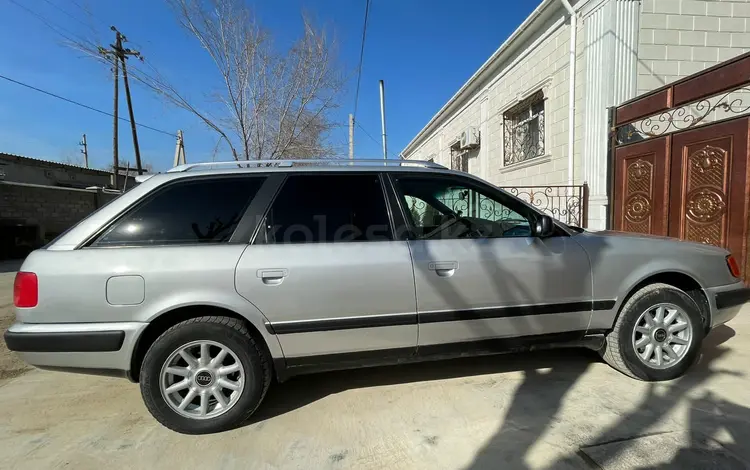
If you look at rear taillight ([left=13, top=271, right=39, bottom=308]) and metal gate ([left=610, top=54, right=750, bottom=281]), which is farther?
metal gate ([left=610, top=54, right=750, bottom=281])

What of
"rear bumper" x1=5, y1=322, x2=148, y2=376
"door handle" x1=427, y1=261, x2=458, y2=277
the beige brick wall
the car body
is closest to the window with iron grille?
the beige brick wall

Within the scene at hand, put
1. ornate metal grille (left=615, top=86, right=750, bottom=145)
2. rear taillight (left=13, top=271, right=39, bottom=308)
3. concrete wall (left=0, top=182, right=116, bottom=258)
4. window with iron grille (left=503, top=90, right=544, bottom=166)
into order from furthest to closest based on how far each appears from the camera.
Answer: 1. concrete wall (left=0, top=182, right=116, bottom=258)
2. window with iron grille (left=503, top=90, right=544, bottom=166)
3. ornate metal grille (left=615, top=86, right=750, bottom=145)
4. rear taillight (left=13, top=271, right=39, bottom=308)

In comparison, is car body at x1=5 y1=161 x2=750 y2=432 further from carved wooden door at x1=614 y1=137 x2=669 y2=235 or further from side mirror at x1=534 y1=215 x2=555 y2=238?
carved wooden door at x1=614 y1=137 x2=669 y2=235

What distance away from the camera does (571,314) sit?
2.79 meters

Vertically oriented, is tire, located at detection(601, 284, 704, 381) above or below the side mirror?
below

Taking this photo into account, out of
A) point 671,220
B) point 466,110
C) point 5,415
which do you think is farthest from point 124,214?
point 466,110

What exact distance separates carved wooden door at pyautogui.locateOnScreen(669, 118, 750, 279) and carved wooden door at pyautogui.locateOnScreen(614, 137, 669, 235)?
134mm

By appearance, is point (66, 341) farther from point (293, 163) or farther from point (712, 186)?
point (712, 186)

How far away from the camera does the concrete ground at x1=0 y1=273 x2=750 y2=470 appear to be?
2.13m

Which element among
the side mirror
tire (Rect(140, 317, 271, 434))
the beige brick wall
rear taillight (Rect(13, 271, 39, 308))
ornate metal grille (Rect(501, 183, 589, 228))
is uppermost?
the beige brick wall

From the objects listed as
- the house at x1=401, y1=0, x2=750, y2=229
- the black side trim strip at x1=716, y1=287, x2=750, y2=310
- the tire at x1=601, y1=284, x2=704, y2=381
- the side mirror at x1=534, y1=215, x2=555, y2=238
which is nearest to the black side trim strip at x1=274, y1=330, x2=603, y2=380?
the tire at x1=601, y1=284, x2=704, y2=381

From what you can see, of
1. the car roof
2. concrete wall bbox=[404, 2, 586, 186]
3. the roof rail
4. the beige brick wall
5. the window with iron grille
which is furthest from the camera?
the window with iron grille

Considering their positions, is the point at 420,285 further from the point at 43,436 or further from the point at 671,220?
the point at 671,220

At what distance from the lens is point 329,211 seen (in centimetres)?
260
